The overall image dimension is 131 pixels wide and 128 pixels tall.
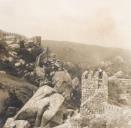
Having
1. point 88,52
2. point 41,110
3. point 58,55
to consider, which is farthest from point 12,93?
point 88,52

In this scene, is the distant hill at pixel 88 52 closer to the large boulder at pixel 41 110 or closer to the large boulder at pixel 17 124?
the large boulder at pixel 41 110

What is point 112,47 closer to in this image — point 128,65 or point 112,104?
point 128,65

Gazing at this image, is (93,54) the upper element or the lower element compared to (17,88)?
upper

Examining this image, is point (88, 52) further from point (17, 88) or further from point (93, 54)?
point (17, 88)

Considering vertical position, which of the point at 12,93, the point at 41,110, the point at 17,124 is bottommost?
the point at 17,124

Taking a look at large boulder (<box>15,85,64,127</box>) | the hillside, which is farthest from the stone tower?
large boulder (<box>15,85,64,127</box>)

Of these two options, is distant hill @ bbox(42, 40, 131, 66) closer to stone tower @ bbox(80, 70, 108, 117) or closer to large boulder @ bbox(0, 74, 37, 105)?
stone tower @ bbox(80, 70, 108, 117)

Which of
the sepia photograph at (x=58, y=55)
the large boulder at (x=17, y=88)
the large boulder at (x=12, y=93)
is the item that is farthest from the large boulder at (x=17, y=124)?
the large boulder at (x=17, y=88)
